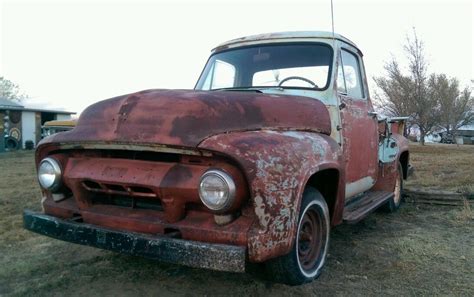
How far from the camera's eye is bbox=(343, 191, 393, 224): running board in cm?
394

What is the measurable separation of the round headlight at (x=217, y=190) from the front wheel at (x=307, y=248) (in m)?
0.65

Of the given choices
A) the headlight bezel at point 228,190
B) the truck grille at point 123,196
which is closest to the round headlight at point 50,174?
the truck grille at point 123,196

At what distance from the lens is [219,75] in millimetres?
4762

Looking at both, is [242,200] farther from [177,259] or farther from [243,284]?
[243,284]

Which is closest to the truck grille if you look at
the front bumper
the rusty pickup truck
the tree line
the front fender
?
the rusty pickup truck

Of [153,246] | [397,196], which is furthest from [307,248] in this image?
[397,196]

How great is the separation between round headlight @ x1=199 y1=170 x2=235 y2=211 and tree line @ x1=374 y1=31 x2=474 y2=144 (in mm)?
23302

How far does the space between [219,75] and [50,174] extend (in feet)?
7.08

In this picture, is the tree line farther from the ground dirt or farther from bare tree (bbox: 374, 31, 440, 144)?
the ground dirt

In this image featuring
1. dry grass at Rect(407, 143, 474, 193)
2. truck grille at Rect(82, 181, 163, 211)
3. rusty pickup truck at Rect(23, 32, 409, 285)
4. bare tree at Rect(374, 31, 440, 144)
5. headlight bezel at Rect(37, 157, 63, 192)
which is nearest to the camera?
rusty pickup truck at Rect(23, 32, 409, 285)

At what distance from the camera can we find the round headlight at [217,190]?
2551 millimetres

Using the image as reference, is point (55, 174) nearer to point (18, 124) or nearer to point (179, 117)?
point (179, 117)

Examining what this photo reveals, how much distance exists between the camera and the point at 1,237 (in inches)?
189

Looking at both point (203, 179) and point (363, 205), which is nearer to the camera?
point (203, 179)
